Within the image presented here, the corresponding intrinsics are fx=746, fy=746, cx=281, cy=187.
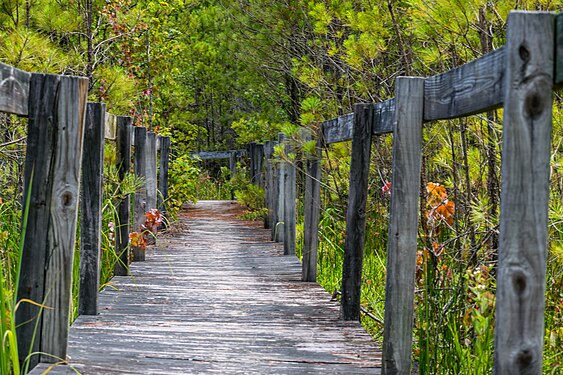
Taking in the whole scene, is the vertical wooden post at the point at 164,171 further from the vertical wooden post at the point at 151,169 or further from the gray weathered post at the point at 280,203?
the vertical wooden post at the point at 151,169

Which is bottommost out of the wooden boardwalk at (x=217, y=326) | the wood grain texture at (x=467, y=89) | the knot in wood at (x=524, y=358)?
the wooden boardwalk at (x=217, y=326)

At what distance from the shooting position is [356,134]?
15.4 feet

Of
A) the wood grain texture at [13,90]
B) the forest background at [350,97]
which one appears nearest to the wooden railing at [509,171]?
the forest background at [350,97]

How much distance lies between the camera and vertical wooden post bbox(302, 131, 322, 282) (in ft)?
20.2

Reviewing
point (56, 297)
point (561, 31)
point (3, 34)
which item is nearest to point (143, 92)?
point (3, 34)

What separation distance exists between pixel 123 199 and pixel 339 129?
6.92ft

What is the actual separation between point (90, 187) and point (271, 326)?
1.53m

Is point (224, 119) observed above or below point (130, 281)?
above

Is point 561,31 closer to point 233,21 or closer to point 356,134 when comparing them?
point 356,134

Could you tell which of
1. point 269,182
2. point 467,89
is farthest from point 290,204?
point 467,89

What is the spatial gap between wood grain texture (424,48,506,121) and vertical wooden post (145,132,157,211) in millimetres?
5230

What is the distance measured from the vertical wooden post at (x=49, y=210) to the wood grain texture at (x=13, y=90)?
0.07 metres

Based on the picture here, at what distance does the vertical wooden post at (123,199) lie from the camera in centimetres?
641

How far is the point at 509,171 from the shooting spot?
2.27 meters
